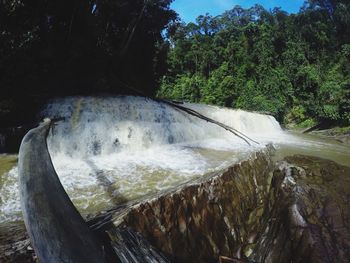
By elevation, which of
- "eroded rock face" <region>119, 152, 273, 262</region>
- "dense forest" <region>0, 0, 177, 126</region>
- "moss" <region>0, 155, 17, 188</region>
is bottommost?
"moss" <region>0, 155, 17, 188</region>

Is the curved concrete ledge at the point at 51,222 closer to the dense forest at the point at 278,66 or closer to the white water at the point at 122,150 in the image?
the white water at the point at 122,150

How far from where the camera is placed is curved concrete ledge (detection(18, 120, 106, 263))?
2.48ft

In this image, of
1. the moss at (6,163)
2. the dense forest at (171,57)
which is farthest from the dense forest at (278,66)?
the moss at (6,163)

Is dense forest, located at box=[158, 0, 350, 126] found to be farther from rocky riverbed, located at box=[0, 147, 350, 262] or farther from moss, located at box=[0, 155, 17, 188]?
moss, located at box=[0, 155, 17, 188]

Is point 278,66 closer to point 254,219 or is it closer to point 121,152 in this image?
point 121,152

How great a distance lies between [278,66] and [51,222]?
31172mm

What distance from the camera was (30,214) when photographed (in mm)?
864

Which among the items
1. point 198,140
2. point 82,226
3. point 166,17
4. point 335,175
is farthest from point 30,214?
point 166,17

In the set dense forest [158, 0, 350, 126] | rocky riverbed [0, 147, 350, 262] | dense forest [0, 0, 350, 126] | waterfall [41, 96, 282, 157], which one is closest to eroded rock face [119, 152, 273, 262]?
rocky riverbed [0, 147, 350, 262]

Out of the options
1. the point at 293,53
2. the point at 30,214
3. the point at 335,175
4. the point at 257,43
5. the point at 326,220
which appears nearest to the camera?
the point at 30,214

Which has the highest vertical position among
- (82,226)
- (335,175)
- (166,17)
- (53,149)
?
(166,17)

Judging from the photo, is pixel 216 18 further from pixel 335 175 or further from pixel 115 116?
pixel 335 175

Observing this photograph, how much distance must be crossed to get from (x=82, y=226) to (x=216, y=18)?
48.9m

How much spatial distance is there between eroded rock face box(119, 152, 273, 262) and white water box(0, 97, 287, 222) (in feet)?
3.67
